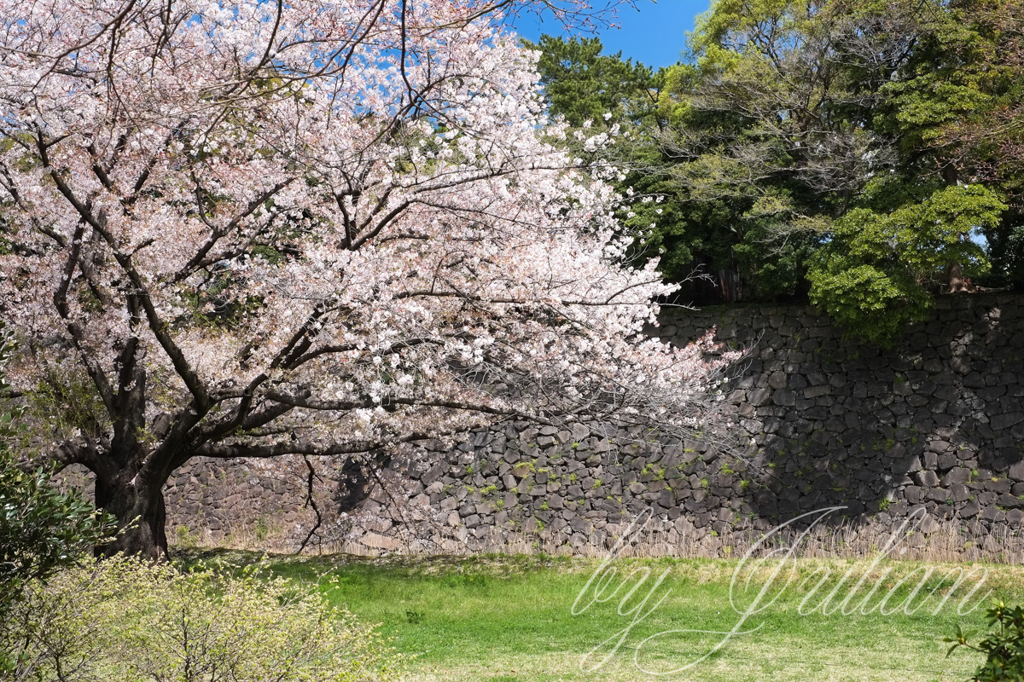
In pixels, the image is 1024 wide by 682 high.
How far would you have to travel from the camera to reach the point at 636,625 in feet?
25.9

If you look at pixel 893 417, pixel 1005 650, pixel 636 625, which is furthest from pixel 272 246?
pixel 893 417

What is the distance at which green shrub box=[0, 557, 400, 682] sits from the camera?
412cm

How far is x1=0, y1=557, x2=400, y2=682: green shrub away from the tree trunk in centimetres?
395

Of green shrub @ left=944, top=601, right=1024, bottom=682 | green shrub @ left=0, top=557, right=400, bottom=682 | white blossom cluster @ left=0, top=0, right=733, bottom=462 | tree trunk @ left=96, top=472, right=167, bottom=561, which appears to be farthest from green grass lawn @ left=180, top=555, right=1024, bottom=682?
green shrub @ left=944, top=601, right=1024, bottom=682

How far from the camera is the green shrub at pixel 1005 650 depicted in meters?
2.99

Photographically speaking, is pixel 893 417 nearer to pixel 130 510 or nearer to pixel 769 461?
pixel 769 461

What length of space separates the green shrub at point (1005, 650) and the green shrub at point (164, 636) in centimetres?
278

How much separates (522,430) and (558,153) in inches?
313

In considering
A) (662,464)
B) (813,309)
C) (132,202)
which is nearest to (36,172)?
(132,202)

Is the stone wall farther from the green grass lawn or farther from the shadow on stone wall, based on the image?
the green grass lawn

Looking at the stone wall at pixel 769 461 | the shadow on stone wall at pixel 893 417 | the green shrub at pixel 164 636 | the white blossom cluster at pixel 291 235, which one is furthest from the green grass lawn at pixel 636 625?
the shadow on stone wall at pixel 893 417

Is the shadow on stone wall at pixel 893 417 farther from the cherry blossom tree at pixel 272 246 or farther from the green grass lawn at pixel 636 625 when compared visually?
the cherry blossom tree at pixel 272 246

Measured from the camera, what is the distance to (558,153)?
8.05m

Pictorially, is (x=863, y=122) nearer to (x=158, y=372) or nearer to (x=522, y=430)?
(x=522, y=430)
